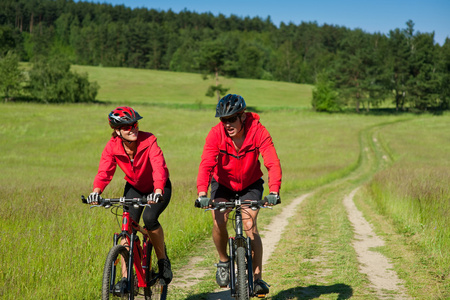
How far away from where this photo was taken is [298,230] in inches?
412

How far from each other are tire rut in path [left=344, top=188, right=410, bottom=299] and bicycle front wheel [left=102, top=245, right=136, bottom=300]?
3170 millimetres

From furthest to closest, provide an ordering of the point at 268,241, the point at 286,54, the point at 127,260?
the point at 286,54, the point at 268,241, the point at 127,260

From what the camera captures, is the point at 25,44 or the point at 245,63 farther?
the point at 25,44

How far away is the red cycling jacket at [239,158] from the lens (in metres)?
5.05

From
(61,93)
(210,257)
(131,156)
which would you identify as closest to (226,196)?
(131,156)

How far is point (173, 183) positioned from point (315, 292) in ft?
32.8

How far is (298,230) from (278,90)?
111357 mm

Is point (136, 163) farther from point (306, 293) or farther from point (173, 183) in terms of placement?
point (173, 183)

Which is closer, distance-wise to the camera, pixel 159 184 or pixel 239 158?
pixel 159 184

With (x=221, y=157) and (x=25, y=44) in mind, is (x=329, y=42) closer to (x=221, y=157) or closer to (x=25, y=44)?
(x=25, y=44)

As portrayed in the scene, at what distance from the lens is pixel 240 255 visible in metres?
4.79

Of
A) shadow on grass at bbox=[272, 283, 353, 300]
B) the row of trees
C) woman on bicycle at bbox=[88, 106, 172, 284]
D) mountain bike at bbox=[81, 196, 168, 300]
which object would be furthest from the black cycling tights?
the row of trees

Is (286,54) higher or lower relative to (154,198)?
higher

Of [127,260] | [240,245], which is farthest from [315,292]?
A: [127,260]
